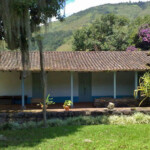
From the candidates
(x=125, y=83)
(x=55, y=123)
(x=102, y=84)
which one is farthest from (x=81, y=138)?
(x=125, y=83)

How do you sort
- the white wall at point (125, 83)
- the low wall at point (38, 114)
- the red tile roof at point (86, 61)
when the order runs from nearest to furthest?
the low wall at point (38, 114) < the red tile roof at point (86, 61) < the white wall at point (125, 83)

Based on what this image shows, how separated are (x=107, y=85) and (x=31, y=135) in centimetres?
889

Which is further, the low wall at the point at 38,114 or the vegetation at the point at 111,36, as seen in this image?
the vegetation at the point at 111,36

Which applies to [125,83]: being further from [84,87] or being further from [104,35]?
[104,35]

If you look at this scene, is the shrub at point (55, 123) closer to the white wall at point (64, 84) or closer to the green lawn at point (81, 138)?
the green lawn at point (81, 138)

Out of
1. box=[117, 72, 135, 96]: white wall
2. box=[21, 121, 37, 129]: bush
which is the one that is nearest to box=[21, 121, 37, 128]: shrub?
box=[21, 121, 37, 129]: bush

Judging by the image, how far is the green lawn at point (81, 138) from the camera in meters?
5.35

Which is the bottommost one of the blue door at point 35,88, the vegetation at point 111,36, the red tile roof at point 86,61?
the blue door at point 35,88

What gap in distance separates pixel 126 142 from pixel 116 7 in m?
75.2

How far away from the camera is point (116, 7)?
75.9m

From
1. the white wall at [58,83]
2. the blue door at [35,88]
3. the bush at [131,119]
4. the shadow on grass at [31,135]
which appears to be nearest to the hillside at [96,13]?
the white wall at [58,83]

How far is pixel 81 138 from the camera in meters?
6.10

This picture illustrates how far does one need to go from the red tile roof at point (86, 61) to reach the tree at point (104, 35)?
29.3 ft

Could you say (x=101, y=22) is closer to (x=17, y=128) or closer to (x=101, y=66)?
(x=101, y=66)
